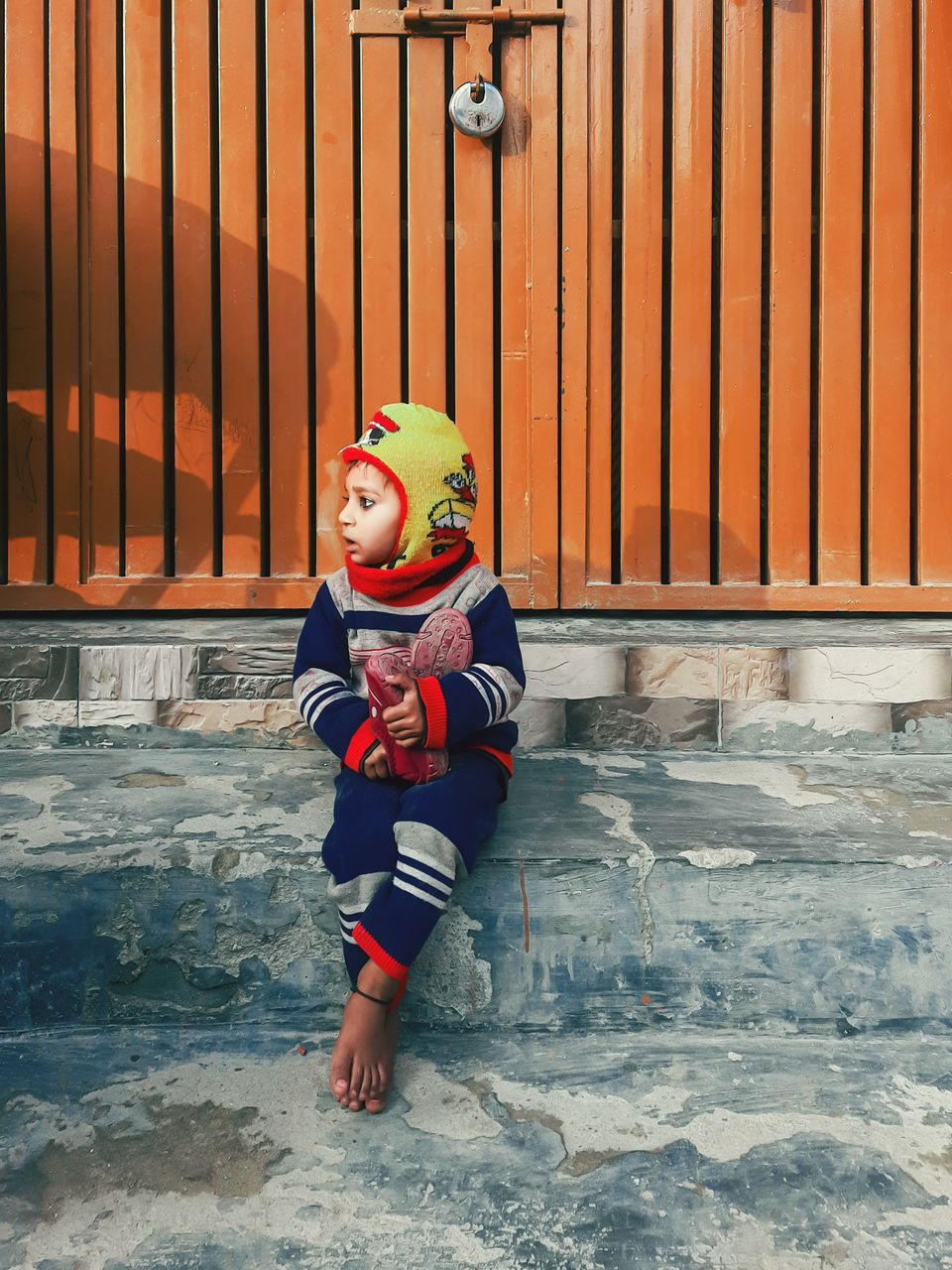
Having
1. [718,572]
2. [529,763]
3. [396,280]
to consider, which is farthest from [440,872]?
[396,280]

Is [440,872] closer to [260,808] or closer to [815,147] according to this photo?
[260,808]

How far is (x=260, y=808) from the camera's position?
2.24 m

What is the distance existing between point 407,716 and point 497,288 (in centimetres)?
187

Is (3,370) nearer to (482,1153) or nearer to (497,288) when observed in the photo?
(497,288)

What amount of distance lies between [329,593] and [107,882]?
0.81 meters

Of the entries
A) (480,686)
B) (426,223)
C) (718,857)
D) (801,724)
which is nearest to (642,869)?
(718,857)

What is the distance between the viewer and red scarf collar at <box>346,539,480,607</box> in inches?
83.0

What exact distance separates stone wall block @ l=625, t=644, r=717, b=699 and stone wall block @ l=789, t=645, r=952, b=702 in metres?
0.26

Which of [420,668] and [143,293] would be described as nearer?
[420,668]

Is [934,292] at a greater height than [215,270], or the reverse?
[215,270]

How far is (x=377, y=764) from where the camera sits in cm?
196

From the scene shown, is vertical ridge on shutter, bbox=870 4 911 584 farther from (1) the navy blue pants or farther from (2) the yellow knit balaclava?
(1) the navy blue pants

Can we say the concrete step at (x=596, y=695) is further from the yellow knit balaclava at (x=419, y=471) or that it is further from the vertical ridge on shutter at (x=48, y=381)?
the yellow knit balaclava at (x=419, y=471)

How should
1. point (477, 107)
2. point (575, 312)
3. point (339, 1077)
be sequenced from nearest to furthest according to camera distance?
point (339, 1077), point (477, 107), point (575, 312)
